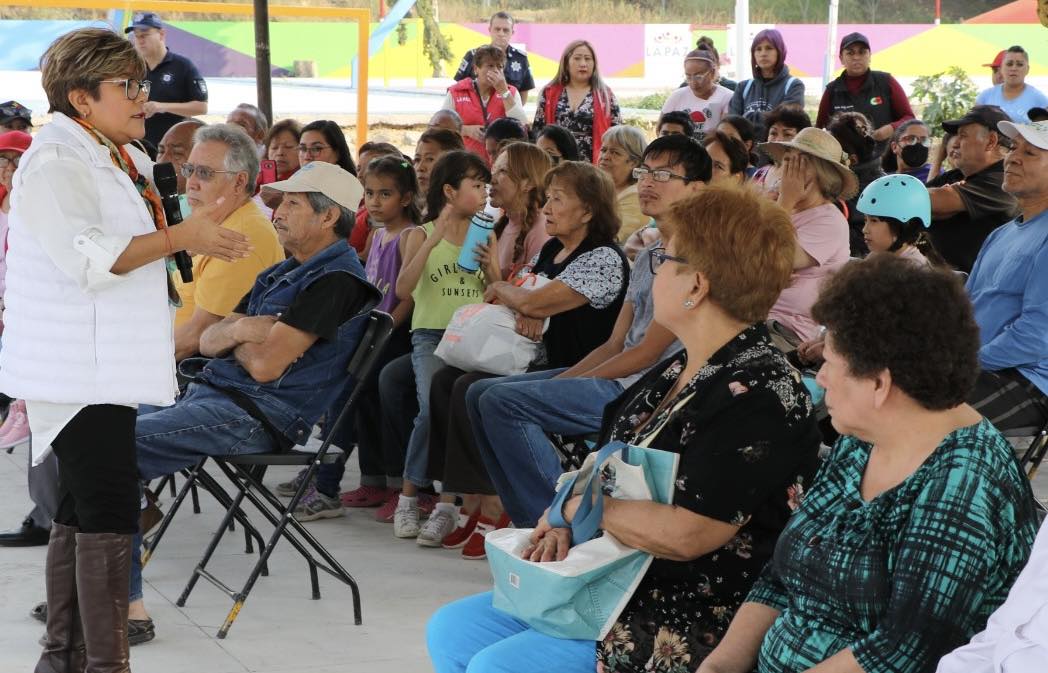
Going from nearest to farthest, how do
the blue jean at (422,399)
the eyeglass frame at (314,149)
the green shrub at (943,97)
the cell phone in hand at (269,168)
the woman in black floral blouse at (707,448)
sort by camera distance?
1. the woman in black floral blouse at (707,448)
2. the blue jean at (422,399)
3. the eyeglass frame at (314,149)
4. the cell phone in hand at (269,168)
5. the green shrub at (943,97)

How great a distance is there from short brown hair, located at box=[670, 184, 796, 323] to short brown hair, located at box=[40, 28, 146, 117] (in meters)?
1.62

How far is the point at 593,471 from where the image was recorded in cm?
243

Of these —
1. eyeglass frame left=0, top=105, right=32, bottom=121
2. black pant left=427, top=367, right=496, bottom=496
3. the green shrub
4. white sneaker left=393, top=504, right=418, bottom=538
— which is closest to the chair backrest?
black pant left=427, top=367, right=496, bottom=496

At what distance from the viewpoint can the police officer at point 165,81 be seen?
8867mm

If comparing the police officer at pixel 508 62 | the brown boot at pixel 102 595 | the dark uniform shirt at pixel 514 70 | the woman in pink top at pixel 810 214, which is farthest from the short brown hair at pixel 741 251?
the dark uniform shirt at pixel 514 70

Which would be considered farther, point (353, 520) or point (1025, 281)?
point (353, 520)

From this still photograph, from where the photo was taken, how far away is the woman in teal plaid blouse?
6.14 feet

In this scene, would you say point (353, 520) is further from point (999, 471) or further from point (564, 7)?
point (564, 7)

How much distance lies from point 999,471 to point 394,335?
151 inches

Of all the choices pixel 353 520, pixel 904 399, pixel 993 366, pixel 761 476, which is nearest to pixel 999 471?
pixel 904 399

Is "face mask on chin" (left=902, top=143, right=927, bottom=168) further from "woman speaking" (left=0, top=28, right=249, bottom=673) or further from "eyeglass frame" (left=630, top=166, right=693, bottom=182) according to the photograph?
"woman speaking" (left=0, top=28, right=249, bottom=673)

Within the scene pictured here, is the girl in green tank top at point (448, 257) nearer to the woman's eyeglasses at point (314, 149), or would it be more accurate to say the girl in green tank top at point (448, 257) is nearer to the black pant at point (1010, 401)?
the woman's eyeglasses at point (314, 149)

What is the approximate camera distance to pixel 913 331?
1980mm

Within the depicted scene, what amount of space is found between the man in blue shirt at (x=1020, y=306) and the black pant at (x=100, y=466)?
2481mm
